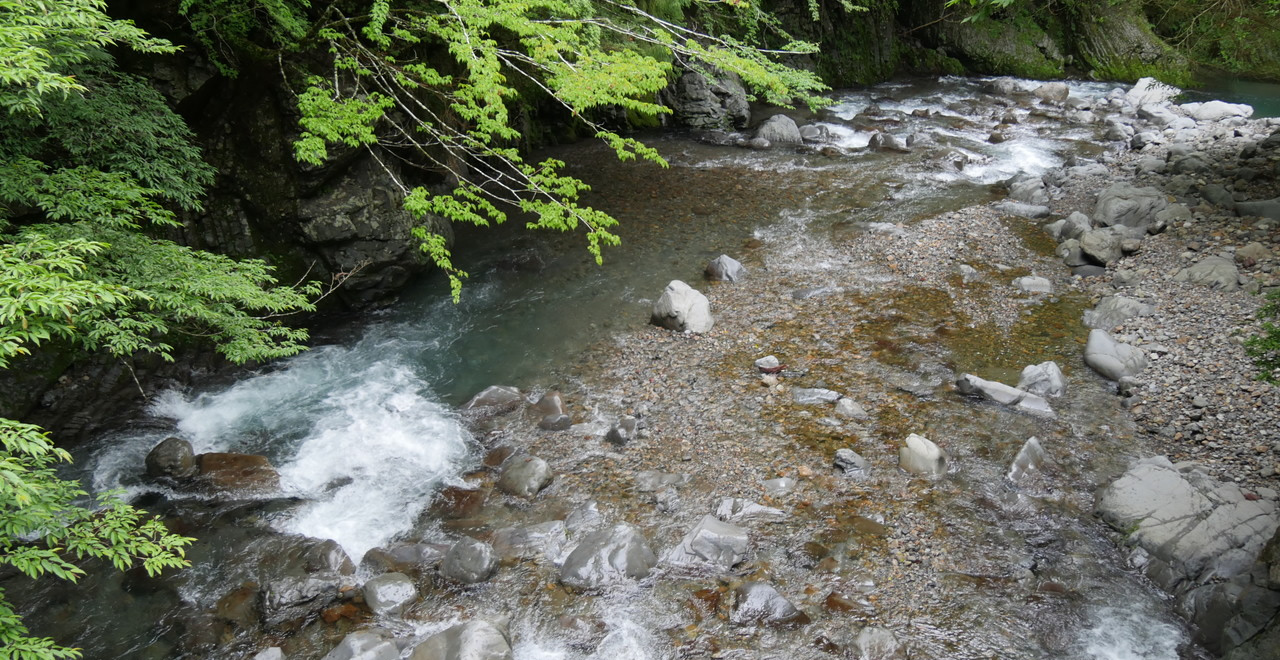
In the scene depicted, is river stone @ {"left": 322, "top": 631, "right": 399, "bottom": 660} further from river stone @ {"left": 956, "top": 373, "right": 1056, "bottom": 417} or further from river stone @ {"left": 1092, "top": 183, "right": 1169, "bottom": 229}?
river stone @ {"left": 1092, "top": 183, "right": 1169, "bottom": 229}

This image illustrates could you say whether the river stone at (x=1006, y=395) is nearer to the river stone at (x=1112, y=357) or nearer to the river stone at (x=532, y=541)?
the river stone at (x=1112, y=357)

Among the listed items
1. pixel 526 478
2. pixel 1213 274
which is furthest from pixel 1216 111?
pixel 526 478

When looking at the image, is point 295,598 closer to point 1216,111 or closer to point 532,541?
point 532,541

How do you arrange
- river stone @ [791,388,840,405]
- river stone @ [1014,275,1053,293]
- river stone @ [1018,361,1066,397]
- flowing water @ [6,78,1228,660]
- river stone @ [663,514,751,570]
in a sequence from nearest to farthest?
1. flowing water @ [6,78,1228,660]
2. river stone @ [663,514,751,570]
3. river stone @ [1018,361,1066,397]
4. river stone @ [791,388,840,405]
5. river stone @ [1014,275,1053,293]

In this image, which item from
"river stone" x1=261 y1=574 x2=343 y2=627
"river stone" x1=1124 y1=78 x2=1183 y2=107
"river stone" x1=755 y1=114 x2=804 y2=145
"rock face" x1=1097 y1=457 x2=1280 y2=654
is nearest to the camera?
"rock face" x1=1097 y1=457 x2=1280 y2=654

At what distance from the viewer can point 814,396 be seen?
8438 millimetres

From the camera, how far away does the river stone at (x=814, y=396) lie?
837 cm

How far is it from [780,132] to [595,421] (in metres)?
11.8

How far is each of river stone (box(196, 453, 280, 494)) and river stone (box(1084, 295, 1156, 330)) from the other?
10666 millimetres

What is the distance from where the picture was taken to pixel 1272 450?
6762mm

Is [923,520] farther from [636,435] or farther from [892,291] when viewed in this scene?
[892,291]

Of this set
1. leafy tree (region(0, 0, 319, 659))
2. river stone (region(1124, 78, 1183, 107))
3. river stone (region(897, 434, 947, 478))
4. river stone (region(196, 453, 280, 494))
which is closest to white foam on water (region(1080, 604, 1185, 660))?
river stone (region(897, 434, 947, 478))

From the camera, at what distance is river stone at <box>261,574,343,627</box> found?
5.99m

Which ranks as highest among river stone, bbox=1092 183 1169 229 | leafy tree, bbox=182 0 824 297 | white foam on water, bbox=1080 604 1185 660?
leafy tree, bbox=182 0 824 297
